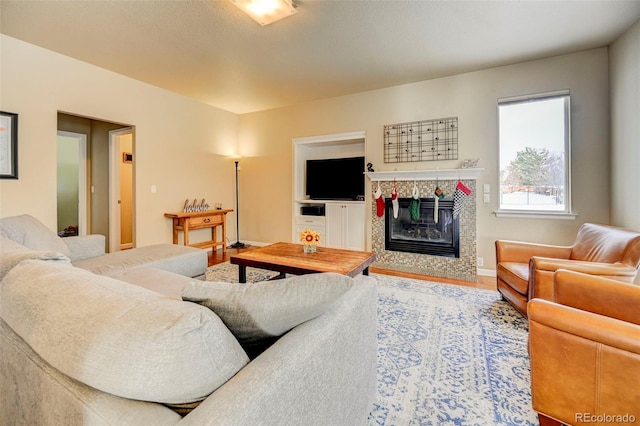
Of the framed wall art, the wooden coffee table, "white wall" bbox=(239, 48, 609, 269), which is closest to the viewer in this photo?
the wooden coffee table

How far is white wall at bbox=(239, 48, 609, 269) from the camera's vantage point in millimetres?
3023

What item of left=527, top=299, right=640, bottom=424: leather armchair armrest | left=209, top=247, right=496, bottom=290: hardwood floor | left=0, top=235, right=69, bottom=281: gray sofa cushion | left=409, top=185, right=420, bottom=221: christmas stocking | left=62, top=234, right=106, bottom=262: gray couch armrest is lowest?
left=209, top=247, right=496, bottom=290: hardwood floor

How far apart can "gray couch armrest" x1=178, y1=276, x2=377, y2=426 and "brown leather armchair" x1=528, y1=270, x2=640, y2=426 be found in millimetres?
736

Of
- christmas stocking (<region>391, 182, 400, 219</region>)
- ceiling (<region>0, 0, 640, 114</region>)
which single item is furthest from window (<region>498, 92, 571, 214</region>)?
christmas stocking (<region>391, 182, 400, 219</region>)

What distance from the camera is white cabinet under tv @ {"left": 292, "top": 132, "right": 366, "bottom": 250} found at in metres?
4.41

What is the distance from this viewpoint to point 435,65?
3.38 meters

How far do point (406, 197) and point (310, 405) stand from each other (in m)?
3.45

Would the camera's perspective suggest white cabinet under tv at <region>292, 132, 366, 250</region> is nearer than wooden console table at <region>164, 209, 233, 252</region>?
No

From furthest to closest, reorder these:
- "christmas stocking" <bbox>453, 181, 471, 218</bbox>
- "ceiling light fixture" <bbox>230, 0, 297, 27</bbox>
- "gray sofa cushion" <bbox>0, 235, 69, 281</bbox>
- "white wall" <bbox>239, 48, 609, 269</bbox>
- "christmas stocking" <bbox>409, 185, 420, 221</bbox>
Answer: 1. "christmas stocking" <bbox>409, 185, 420, 221</bbox>
2. "christmas stocking" <bbox>453, 181, 471, 218</bbox>
3. "white wall" <bbox>239, 48, 609, 269</bbox>
4. "ceiling light fixture" <bbox>230, 0, 297, 27</bbox>
5. "gray sofa cushion" <bbox>0, 235, 69, 281</bbox>

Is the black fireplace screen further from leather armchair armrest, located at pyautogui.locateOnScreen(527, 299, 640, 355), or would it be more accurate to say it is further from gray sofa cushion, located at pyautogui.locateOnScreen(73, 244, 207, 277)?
gray sofa cushion, located at pyautogui.locateOnScreen(73, 244, 207, 277)

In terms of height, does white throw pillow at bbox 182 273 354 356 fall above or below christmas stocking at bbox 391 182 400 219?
below

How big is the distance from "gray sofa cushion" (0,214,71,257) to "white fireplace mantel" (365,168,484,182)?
11.5 ft

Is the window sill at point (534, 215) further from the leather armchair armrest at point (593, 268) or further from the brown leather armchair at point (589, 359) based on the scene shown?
the brown leather armchair at point (589, 359)

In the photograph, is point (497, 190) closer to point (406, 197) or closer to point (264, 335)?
point (406, 197)
